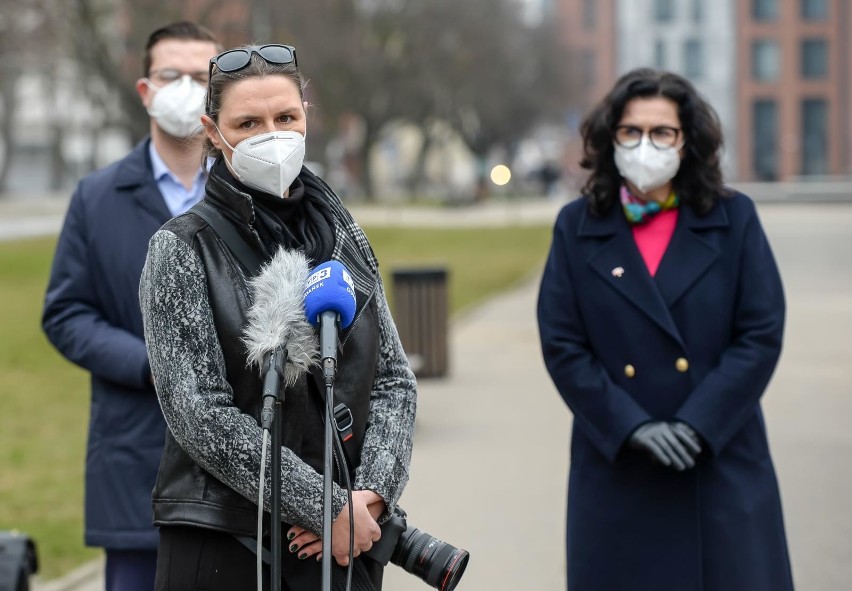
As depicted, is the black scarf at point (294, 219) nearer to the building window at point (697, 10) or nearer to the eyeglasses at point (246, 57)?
the eyeglasses at point (246, 57)

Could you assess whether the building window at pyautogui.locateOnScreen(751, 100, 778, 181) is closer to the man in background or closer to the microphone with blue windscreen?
the man in background

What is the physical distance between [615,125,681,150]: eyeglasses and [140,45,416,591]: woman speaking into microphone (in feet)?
5.59

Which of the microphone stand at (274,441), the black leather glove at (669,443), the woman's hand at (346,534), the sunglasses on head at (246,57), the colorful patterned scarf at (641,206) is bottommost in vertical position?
the black leather glove at (669,443)

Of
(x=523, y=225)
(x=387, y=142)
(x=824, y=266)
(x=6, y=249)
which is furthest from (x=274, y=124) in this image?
(x=387, y=142)

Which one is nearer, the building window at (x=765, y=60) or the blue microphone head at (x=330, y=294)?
the blue microphone head at (x=330, y=294)

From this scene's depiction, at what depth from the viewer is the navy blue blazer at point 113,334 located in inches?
171

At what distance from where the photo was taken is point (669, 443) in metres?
4.39

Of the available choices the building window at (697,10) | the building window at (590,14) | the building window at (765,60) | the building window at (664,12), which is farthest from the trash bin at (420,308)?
the building window at (697,10)

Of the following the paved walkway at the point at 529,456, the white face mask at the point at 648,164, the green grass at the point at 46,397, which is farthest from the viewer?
the green grass at the point at 46,397

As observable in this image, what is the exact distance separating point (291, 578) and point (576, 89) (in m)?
86.0

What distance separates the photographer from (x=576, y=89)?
87.7m

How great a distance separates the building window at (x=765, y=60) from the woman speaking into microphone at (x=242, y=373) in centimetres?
10541

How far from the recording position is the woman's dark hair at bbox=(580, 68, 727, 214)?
4.70 metres

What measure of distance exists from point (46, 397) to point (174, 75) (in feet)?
28.3
